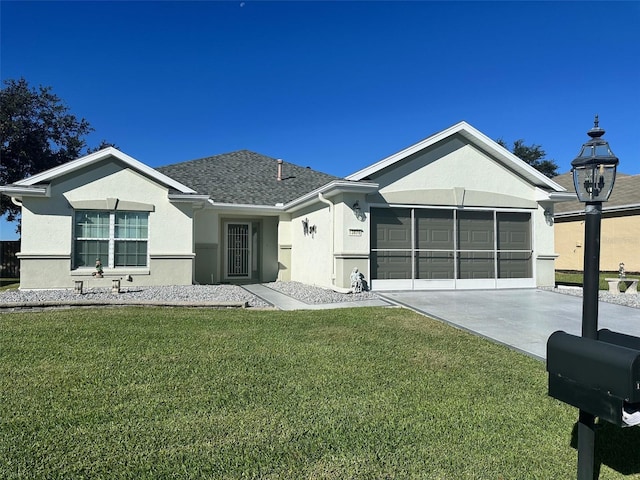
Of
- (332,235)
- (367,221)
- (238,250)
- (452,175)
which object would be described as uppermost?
(452,175)

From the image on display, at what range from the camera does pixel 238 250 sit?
16.9 metres

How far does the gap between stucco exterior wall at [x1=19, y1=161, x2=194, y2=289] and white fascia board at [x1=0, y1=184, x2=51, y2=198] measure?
187 millimetres

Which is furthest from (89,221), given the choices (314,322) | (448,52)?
(448,52)

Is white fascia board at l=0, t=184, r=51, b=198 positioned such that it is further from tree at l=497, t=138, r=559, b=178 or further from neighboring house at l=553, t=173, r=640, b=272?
tree at l=497, t=138, r=559, b=178

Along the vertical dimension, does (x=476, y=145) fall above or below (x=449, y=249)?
above

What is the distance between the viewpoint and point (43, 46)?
15.0 meters

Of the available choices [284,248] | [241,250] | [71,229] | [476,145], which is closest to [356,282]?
[284,248]

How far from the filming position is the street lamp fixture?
3.00 meters

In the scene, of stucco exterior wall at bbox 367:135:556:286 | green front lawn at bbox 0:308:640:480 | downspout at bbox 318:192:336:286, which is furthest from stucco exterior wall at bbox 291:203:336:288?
green front lawn at bbox 0:308:640:480

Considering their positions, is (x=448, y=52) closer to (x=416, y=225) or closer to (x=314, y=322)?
(x=416, y=225)

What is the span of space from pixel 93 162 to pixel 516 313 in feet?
41.4

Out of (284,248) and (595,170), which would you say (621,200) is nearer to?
(284,248)

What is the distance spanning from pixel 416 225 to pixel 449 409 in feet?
29.3

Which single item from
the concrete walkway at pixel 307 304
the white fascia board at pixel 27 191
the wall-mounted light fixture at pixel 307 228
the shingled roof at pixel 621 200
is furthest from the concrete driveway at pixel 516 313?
the shingled roof at pixel 621 200
